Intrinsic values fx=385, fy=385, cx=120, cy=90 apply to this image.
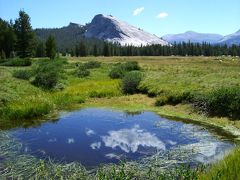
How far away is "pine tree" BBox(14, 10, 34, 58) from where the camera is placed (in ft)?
271

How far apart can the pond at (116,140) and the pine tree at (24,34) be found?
58281 millimetres

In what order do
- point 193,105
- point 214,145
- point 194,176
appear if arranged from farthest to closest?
point 193,105, point 214,145, point 194,176

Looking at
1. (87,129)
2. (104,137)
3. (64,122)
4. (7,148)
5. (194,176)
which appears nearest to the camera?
(194,176)

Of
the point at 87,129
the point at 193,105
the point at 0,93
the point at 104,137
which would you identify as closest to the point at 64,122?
the point at 87,129

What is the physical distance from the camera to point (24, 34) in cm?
8312

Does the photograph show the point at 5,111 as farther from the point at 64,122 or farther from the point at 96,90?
the point at 96,90

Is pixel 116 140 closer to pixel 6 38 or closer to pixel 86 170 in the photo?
pixel 86 170

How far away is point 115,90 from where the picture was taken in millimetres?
40562

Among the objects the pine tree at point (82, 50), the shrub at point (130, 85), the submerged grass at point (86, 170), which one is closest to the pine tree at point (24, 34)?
the shrub at point (130, 85)

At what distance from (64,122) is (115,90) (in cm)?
1502

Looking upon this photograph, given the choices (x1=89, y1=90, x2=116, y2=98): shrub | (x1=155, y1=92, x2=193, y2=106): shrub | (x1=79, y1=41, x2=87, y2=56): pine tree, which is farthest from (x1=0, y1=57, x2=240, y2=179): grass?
(x1=79, y1=41, x2=87, y2=56): pine tree

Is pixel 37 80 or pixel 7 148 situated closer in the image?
pixel 7 148

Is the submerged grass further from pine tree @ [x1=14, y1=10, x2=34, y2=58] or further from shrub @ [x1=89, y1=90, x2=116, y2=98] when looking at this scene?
pine tree @ [x1=14, y1=10, x2=34, y2=58]

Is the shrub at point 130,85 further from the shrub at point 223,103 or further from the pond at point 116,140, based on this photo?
the shrub at point 223,103
